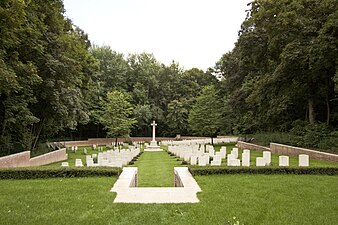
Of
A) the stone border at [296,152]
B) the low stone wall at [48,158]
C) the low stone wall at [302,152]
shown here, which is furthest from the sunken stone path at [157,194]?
the low stone wall at [48,158]

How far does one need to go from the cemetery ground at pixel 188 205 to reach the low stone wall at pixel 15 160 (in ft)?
17.9

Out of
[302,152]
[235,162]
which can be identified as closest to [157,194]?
[235,162]

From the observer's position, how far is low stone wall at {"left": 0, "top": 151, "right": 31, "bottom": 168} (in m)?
15.5

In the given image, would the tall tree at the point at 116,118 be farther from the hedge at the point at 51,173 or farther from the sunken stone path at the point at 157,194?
the sunken stone path at the point at 157,194

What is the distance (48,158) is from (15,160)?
238 inches

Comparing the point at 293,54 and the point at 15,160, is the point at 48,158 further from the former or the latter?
the point at 293,54

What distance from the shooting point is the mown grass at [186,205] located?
620 centimetres

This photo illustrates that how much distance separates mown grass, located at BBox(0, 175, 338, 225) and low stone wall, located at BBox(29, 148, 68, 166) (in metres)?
10.0

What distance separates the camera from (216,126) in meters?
43.0

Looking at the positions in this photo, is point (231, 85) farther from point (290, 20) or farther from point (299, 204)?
point (299, 204)

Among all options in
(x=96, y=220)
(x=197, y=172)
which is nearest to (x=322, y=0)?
(x=197, y=172)

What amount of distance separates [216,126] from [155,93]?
2354 centimetres

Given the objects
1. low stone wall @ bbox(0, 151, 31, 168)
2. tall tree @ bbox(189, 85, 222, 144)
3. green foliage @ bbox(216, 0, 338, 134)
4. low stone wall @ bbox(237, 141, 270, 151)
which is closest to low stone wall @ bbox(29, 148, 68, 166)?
low stone wall @ bbox(0, 151, 31, 168)

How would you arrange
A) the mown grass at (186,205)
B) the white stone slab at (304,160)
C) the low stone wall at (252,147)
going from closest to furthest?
1. the mown grass at (186,205)
2. the white stone slab at (304,160)
3. the low stone wall at (252,147)
